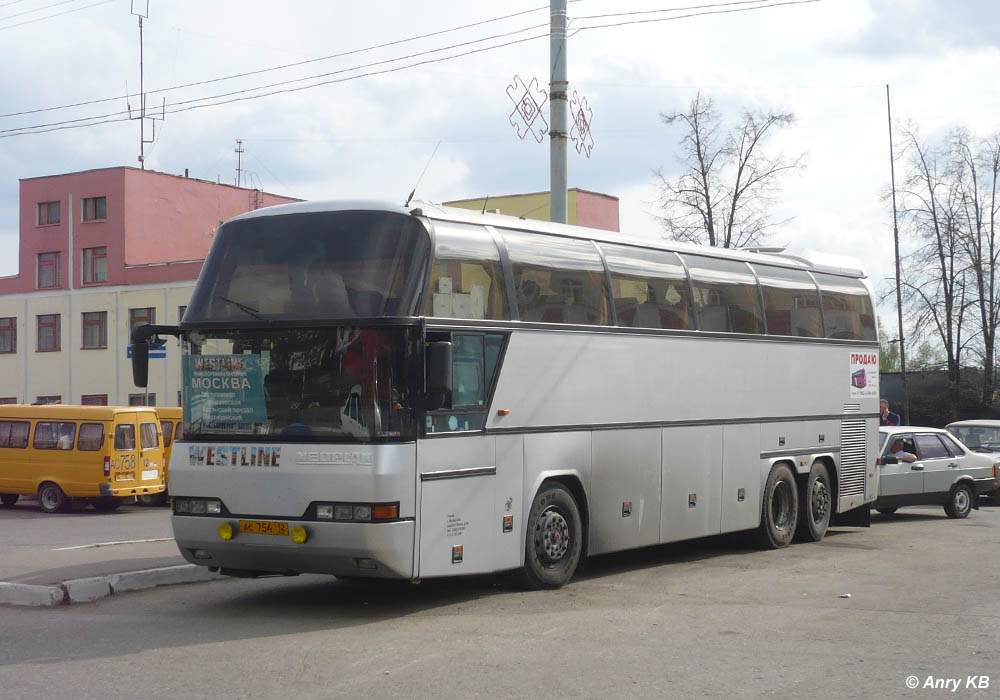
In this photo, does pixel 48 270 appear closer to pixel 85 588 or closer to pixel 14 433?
pixel 14 433

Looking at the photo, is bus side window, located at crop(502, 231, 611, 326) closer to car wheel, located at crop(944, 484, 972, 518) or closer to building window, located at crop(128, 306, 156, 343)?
car wheel, located at crop(944, 484, 972, 518)

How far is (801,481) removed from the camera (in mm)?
17141

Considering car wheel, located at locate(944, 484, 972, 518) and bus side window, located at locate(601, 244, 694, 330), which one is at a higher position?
bus side window, located at locate(601, 244, 694, 330)

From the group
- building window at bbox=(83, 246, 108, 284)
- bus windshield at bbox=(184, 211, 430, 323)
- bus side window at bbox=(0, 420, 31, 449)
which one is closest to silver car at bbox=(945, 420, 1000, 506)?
bus side window at bbox=(0, 420, 31, 449)

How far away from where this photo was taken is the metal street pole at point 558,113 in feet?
58.9

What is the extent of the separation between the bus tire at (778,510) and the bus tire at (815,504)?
15 centimetres

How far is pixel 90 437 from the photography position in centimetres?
2573

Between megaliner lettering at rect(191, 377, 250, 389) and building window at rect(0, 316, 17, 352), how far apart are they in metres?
48.6

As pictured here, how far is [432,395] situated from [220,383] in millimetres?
1926

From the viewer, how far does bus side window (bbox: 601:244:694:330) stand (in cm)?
1334

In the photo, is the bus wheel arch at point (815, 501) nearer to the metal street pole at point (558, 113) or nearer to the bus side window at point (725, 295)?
the bus side window at point (725, 295)

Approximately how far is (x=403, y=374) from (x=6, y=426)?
19119 mm

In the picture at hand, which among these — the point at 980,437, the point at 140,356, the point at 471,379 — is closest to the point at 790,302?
the point at 471,379

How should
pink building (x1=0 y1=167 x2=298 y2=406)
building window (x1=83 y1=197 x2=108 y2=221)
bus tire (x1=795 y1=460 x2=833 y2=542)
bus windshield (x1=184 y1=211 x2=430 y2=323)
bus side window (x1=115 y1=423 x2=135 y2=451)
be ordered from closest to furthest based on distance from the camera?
bus windshield (x1=184 y1=211 x2=430 y2=323) < bus tire (x1=795 y1=460 x2=833 y2=542) < bus side window (x1=115 y1=423 x2=135 y2=451) < pink building (x1=0 y1=167 x2=298 y2=406) < building window (x1=83 y1=197 x2=108 y2=221)
